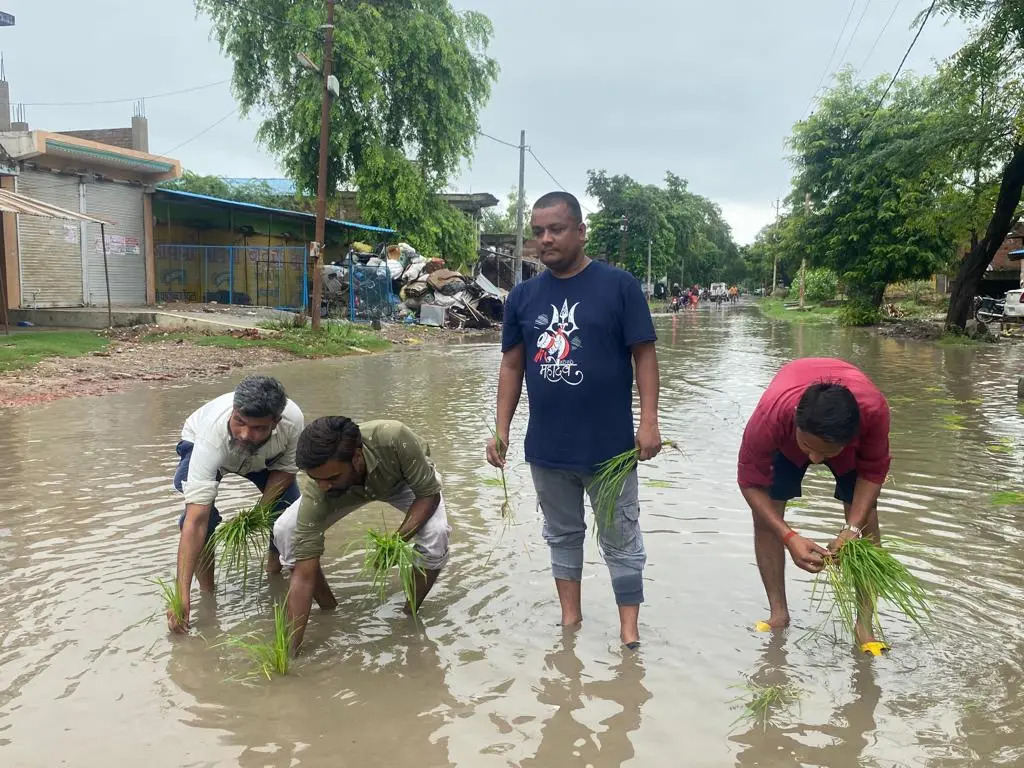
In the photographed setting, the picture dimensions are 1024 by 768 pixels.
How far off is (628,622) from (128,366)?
37.2ft

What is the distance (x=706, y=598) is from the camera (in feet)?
13.0

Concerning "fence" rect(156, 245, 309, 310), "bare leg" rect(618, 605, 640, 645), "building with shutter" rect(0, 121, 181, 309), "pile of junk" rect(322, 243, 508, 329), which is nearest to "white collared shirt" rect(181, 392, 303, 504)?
"bare leg" rect(618, 605, 640, 645)

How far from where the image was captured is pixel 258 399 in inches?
131

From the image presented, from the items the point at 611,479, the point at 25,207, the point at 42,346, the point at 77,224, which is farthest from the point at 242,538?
the point at 77,224

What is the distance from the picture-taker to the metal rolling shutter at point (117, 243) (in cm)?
2073

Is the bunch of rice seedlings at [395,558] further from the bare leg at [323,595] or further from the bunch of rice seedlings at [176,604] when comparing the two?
the bunch of rice seedlings at [176,604]

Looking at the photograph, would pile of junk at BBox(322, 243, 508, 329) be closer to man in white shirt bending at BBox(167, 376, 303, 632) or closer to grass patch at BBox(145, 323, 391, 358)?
grass patch at BBox(145, 323, 391, 358)

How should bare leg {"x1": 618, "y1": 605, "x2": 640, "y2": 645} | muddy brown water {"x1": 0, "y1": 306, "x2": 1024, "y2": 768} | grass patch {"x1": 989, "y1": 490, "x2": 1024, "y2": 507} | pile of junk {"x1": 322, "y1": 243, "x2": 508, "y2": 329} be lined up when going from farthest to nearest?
pile of junk {"x1": 322, "y1": 243, "x2": 508, "y2": 329} → grass patch {"x1": 989, "y1": 490, "x2": 1024, "y2": 507} → bare leg {"x1": 618, "y1": 605, "x2": 640, "y2": 645} → muddy brown water {"x1": 0, "y1": 306, "x2": 1024, "y2": 768}

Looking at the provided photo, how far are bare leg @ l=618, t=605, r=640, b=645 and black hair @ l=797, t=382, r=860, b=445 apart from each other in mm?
1125

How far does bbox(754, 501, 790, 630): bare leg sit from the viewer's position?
3535 mm

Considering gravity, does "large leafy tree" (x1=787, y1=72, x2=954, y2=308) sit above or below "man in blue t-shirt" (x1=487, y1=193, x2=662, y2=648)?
above

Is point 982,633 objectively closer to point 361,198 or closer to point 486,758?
point 486,758

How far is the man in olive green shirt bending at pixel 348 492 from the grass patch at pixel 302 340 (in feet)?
42.8

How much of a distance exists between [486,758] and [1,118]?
27315 millimetres
